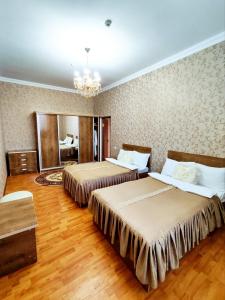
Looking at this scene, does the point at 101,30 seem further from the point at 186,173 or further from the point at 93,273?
the point at 93,273

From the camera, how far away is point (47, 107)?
5.07m

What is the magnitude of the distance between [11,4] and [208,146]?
352 centimetres

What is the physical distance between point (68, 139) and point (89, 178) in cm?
292

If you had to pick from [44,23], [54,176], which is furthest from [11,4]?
[54,176]

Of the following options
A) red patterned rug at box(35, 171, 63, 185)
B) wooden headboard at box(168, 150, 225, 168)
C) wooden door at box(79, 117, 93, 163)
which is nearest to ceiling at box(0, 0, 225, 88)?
wooden headboard at box(168, 150, 225, 168)

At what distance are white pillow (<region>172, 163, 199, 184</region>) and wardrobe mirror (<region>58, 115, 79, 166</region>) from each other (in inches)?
147

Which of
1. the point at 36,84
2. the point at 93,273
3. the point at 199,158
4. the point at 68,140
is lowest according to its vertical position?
the point at 93,273

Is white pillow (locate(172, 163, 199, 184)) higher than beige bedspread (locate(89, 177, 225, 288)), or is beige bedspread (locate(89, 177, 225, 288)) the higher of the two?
white pillow (locate(172, 163, 199, 184))

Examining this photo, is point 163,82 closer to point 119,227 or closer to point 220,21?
point 220,21

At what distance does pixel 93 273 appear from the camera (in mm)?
1500

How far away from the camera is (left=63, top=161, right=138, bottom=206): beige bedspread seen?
2662 mm

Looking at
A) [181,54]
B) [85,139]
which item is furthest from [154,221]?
[85,139]

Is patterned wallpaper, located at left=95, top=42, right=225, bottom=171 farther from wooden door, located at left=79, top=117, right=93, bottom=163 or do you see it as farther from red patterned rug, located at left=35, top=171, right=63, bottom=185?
red patterned rug, located at left=35, top=171, right=63, bottom=185

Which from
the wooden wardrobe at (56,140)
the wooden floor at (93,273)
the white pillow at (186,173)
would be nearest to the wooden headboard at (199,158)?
the white pillow at (186,173)
